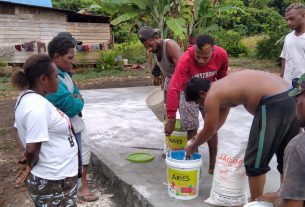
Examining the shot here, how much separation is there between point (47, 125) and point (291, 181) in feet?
4.85

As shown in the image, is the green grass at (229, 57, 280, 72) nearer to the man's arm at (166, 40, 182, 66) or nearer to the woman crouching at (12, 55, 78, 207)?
the man's arm at (166, 40, 182, 66)

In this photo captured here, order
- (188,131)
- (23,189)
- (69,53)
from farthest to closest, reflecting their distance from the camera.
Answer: (23,189) → (188,131) → (69,53)

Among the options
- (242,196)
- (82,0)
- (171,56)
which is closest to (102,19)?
(82,0)

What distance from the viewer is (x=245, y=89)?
9.59ft

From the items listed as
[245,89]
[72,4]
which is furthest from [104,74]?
[245,89]

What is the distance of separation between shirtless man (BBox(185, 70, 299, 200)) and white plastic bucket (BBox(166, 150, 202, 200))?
49cm

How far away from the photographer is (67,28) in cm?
1518

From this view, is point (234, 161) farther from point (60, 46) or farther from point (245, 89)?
point (60, 46)

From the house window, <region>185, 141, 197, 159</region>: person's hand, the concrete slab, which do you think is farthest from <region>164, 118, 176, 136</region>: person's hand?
the house window

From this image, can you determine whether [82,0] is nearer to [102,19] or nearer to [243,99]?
[102,19]

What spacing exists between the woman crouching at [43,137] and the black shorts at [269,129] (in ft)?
4.40

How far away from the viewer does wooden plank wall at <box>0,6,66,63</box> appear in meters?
13.6

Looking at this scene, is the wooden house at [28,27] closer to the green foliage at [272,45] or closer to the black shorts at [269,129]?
the green foliage at [272,45]

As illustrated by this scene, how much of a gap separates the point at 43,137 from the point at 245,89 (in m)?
1.52
